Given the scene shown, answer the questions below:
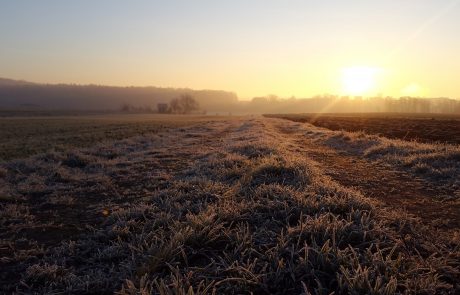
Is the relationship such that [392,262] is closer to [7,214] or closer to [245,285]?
[245,285]

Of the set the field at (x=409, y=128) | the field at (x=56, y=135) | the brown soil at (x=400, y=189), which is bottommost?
the field at (x=56, y=135)

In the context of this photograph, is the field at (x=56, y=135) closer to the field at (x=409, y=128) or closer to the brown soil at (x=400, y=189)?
the brown soil at (x=400, y=189)

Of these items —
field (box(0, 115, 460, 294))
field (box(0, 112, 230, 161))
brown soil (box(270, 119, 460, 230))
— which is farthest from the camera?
field (box(0, 112, 230, 161))

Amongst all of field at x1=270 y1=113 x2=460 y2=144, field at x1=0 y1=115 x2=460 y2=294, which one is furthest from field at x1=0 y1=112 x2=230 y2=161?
field at x1=270 y1=113 x2=460 y2=144

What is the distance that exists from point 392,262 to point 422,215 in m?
3.06

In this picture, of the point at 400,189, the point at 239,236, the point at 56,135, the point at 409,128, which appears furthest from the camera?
the point at 409,128

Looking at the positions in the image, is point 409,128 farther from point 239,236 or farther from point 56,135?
point 239,236

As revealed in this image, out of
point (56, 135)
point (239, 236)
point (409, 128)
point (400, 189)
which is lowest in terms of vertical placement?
point (56, 135)

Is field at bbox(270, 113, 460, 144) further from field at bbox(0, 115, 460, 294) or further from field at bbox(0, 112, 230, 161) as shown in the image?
field at bbox(0, 112, 230, 161)

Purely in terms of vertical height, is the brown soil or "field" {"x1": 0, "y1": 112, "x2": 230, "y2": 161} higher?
the brown soil

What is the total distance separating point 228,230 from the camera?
5.56 meters

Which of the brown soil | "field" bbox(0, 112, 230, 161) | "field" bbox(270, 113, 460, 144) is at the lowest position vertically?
"field" bbox(0, 112, 230, 161)

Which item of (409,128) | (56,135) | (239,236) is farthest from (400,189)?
(56,135)

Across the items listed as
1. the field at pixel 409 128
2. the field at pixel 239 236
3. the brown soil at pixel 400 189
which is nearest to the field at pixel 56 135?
the field at pixel 239 236
